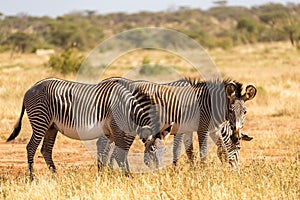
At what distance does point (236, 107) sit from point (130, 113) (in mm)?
1415

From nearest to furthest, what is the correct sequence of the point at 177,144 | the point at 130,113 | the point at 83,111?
the point at 130,113 < the point at 83,111 < the point at 177,144

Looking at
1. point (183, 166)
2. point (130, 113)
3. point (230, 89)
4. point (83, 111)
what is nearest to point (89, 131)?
point (83, 111)

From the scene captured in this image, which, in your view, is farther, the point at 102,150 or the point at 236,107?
the point at 102,150

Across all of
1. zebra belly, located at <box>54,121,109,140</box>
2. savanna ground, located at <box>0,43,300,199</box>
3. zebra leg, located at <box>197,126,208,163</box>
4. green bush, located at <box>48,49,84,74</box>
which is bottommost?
savanna ground, located at <box>0,43,300,199</box>

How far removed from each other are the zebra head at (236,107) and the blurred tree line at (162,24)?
59.9 ft

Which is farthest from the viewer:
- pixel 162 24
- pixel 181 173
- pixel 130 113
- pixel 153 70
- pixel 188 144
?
pixel 162 24

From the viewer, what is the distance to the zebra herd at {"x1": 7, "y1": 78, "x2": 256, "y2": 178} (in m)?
7.64

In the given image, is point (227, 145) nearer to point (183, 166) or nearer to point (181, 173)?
point (183, 166)

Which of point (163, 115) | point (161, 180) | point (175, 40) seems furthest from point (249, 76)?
point (175, 40)

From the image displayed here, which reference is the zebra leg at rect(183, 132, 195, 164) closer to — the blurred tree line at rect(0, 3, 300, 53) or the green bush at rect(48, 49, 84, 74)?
the green bush at rect(48, 49, 84, 74)

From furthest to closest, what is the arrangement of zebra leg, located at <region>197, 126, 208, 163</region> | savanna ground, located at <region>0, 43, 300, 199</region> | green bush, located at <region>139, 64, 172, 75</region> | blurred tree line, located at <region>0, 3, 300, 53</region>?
1. blurred tree line, located at <region>0, 3, 300, 53</region>
2. green bush, located at <region>139, 64, 172, 75</region>
3. zebra leg, located at <region>197, 126, 208, 163</region>
4. savanna ground, located at <region>0, 43, 300, 199</region>

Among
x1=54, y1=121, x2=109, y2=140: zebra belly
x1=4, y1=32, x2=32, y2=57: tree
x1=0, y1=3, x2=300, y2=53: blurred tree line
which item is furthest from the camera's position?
x1=0, y1=3, x2=300, y2=53: blurred tree line

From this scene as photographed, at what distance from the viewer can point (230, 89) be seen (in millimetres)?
7852

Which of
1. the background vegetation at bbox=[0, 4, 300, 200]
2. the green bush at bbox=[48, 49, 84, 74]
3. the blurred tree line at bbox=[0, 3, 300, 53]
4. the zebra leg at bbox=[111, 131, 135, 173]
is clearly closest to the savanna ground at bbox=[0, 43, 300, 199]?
the background vegetation at bbox=[0, 4, 300, 200]
